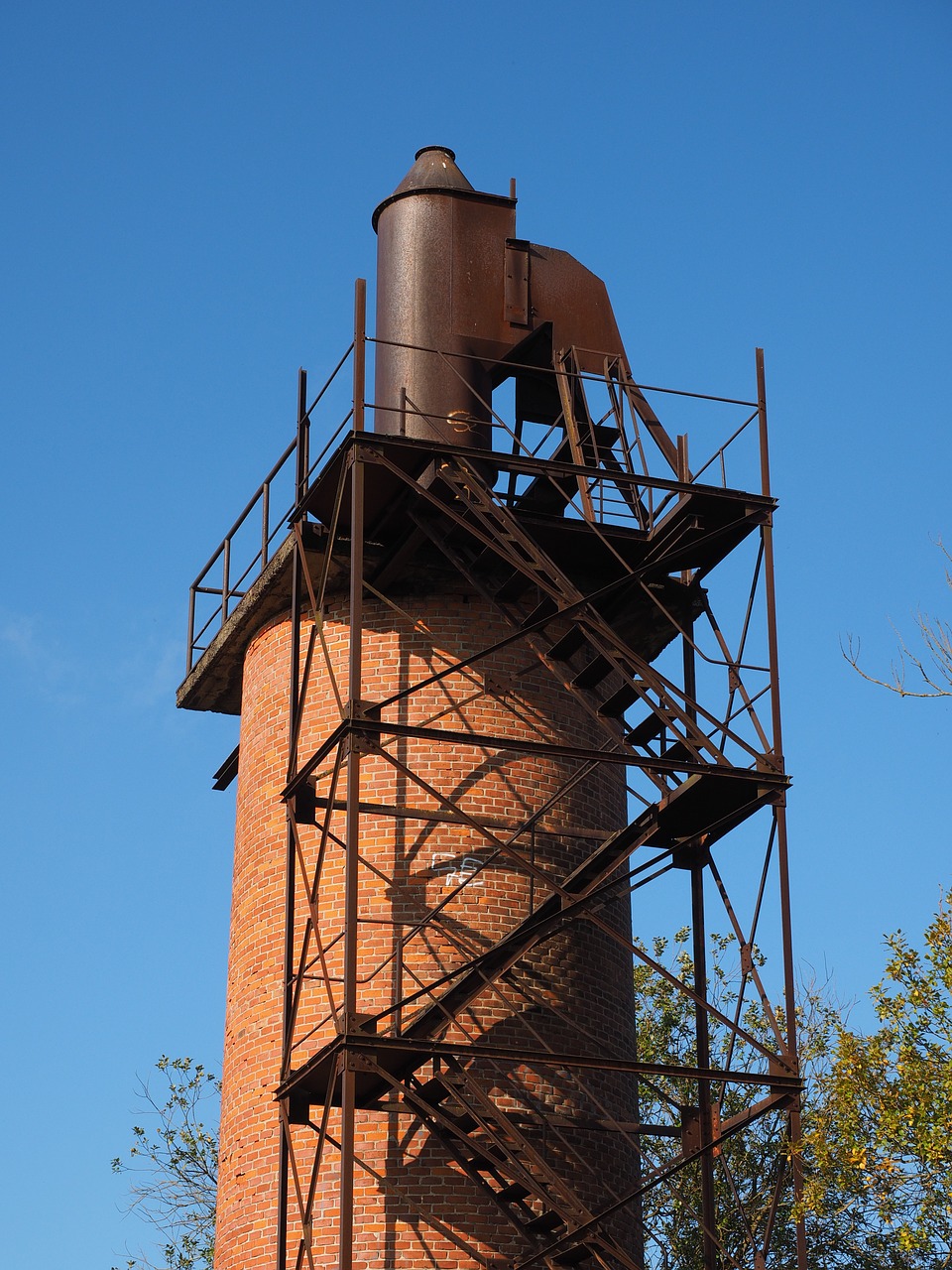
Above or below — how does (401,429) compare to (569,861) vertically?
above

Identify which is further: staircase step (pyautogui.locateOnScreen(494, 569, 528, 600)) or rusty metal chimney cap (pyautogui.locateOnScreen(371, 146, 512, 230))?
rusty metal chimney cap (pyautogui.locateOnScreen(371, 146, 512, 230))

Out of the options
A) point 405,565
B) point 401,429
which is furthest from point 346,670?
point 401,429

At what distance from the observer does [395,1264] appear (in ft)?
55.2

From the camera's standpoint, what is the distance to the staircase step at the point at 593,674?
58.4 feet

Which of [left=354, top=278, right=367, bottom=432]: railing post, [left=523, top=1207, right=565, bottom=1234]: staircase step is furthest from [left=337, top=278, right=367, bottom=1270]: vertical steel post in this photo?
[left=523, top=1207, right=565, bottom=1234]: staircase step

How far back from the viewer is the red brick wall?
17156 millimetres

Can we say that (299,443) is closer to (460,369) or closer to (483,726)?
(460,369)

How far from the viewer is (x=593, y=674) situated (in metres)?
18.0

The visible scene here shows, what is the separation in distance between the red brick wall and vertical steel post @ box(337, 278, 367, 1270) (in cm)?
94

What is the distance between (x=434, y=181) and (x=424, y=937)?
806 cm

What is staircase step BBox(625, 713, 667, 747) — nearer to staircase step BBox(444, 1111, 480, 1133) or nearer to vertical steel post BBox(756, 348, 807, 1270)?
vertical steel post BBox(756, 348, 807, 1270)

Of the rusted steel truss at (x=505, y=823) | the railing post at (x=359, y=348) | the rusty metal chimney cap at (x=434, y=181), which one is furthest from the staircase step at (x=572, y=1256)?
the rusty metal chimney cap at (x=434, y=181)

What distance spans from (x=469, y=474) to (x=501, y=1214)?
6521mm

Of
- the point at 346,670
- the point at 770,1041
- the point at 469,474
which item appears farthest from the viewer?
the point at 770,1041
